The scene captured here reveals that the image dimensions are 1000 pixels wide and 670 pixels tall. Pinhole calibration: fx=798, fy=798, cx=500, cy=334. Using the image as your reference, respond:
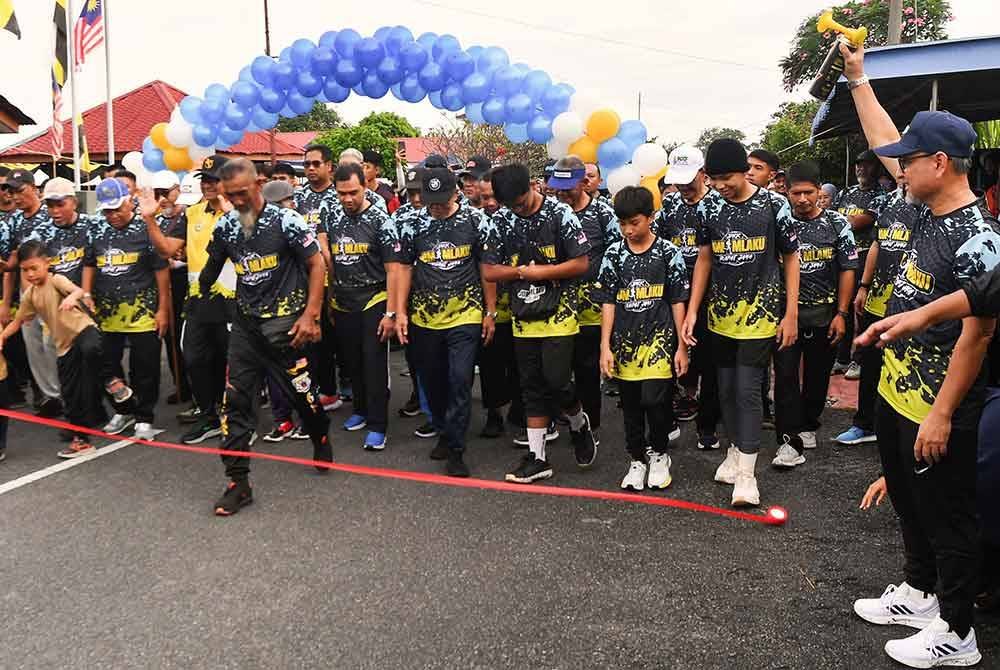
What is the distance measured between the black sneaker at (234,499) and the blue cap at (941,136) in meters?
3.82

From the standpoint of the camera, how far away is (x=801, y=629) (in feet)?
10.4

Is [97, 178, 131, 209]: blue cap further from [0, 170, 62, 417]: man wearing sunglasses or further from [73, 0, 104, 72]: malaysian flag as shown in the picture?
[73, 0, 104, 72]: malaysian flag

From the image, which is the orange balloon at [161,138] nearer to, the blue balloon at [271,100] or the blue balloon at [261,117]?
the blue balloon at [261,117]

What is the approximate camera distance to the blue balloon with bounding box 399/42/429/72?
948cm

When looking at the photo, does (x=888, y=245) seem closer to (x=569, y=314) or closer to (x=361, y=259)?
(x=569, y=314)

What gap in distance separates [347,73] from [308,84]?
0.54m

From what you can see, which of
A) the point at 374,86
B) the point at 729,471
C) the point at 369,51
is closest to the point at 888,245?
the point at 729,471

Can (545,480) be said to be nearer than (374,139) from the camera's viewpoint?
Yes

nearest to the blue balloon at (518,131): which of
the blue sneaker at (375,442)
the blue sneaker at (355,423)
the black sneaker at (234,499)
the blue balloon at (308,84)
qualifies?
the blue balloon at (308,84)

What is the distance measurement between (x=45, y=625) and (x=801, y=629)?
309cm

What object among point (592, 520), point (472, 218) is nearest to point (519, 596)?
point (592, 520)

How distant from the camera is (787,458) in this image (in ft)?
17.3

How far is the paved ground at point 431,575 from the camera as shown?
121 inches

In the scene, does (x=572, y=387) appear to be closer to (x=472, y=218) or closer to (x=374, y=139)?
(x=472, y=218)
